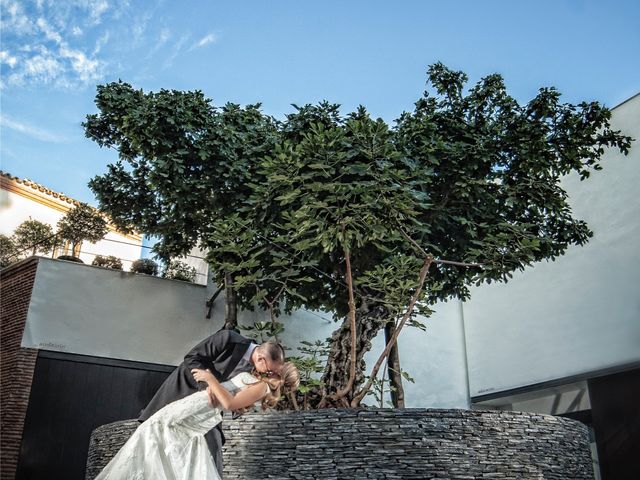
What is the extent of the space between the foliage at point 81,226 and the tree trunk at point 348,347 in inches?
230

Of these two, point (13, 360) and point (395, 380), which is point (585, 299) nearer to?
point (395, 380)

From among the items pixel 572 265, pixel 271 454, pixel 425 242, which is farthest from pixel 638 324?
pixel 271 454

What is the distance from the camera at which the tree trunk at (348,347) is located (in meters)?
8.41

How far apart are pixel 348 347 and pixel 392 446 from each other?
6.98 feet

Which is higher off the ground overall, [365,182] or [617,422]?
[365,182]

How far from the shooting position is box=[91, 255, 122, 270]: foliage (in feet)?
39.9

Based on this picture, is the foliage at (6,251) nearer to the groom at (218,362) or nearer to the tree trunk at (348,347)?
the tree trunk at (348,347)

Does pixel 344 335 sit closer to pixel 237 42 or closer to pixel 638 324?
pixel 237 42

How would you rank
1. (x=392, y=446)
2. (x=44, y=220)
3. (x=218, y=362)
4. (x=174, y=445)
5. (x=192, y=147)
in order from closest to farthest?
(x=174, y=445) → (x=218, y=362) → (x=392, y=446) → (x=192, y=147) → (x=44, y=220)

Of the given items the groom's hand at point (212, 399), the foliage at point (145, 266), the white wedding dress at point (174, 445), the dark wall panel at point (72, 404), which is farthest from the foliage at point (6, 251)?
the groom's hand at point (212, 399)

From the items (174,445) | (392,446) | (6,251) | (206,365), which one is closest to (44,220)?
(6,251)

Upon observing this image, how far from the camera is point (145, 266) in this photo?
12.3 m

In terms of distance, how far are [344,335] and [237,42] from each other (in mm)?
4149

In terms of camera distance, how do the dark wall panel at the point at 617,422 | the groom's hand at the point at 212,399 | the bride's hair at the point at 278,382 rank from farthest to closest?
the dark wall panel at the point at 617,422
the bride's hair at the point at 278,382
the groom's hand at the point at 212,399
